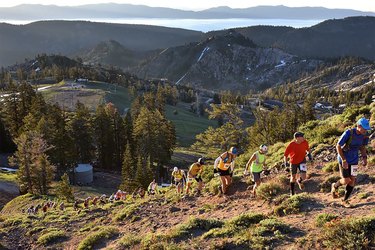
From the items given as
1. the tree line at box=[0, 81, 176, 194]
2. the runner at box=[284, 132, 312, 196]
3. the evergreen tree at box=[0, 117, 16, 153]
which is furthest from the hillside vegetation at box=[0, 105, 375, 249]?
the evergreen tree at box=[0, 117, 16, 153]

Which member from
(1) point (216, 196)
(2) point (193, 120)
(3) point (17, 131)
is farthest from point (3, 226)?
(2) point (193, 120)

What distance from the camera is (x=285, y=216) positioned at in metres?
11.7

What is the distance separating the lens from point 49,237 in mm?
16328

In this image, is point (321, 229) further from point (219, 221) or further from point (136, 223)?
point (136, 223)

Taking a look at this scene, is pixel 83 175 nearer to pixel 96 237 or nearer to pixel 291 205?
pixel 96 237

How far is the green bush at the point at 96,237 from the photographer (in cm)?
1418

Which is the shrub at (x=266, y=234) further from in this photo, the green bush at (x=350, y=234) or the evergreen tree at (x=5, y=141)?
the evergreen tree at (x=5, y=141)

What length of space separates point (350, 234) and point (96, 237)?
9711mm

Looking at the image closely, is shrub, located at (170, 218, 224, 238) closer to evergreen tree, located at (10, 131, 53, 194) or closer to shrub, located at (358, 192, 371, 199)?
shrub, located at (358, 192, 371, 199)

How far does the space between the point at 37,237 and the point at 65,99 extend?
4634 inches


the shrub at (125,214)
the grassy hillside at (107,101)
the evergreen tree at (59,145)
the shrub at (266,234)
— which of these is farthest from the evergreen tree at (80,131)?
the shrub at (266,234)

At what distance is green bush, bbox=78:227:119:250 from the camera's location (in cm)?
1418

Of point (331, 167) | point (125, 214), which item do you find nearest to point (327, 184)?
point (331, 167)

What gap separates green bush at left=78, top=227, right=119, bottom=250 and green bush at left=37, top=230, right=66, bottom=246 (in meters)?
2.65
